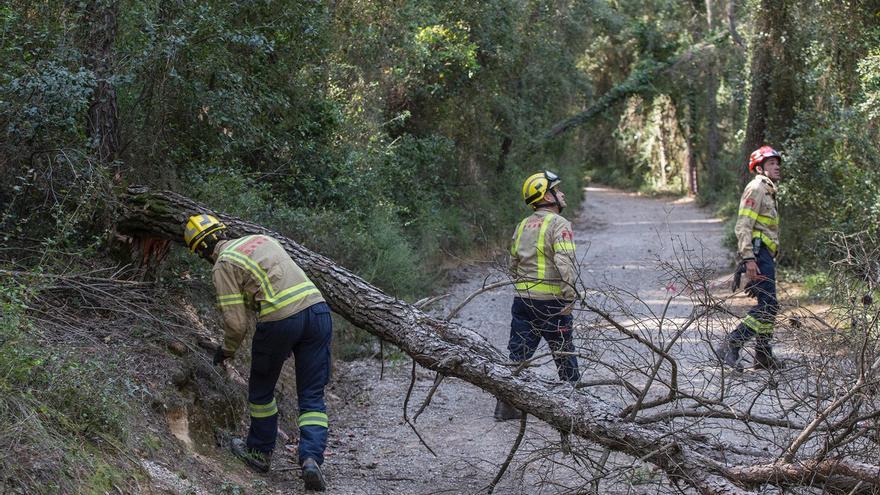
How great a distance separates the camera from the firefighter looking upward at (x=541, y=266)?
726 cm

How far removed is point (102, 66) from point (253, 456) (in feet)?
11.0

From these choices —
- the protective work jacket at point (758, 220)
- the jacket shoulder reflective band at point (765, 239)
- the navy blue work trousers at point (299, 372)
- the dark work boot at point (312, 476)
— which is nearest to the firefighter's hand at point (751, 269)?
the protective work jacket at point (758, 220)

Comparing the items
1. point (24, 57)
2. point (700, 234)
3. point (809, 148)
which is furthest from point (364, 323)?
point (700, 234)

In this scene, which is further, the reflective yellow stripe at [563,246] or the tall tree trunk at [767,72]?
the tall tree trunk at [767,72]

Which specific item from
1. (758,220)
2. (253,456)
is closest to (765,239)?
(758,220)

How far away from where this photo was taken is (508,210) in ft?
68.2

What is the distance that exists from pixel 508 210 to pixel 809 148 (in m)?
8.66

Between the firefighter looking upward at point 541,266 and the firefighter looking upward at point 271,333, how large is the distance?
184 centimetres

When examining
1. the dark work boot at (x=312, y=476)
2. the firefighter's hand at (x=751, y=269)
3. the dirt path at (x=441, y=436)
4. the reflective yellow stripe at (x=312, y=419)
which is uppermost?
the firefighter's hand at (x=751, y=269)

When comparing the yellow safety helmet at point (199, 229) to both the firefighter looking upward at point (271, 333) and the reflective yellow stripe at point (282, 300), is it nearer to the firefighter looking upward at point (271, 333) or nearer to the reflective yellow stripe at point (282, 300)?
the firefighter looking upward at point (271, 333)

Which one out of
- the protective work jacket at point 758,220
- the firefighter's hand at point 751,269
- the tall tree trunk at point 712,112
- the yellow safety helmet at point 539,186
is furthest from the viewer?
the tall tree trunk at point 712,112

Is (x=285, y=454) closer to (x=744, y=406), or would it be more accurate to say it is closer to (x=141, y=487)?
(x=141, y=487)

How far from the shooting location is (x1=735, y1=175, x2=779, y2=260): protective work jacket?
8531mm

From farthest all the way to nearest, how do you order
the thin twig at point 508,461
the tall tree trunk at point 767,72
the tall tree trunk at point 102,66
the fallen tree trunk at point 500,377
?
1. the tall tree trunk at point 767,72
2. the tall tree trunk at point 102,66
3. the thin twig at point 508,461
4. the fallen tree trunk at point 500,377
